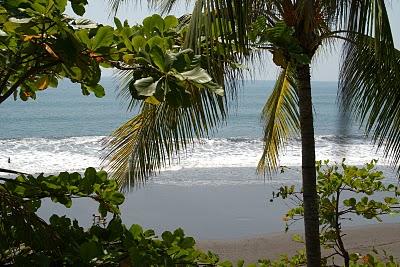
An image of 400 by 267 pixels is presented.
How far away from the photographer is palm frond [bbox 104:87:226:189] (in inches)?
167

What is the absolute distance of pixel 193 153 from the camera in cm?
2097

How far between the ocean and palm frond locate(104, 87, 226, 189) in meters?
0.34

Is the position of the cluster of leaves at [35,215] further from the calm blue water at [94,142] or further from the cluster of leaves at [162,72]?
the calm blue water at [94,142]

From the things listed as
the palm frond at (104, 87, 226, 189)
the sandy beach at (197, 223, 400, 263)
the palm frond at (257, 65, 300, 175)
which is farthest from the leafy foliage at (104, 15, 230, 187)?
the sandy beach at (197, 223, 400, 263)

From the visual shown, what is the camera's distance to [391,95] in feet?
13.7

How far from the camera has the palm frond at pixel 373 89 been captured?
4145mm

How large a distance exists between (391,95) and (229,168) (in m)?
14.4

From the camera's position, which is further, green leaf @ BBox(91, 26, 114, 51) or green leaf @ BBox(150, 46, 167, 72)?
green leaf @ BBox(91, 26, 114, 51)

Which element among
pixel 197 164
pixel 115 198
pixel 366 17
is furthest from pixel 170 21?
pixel 197 164

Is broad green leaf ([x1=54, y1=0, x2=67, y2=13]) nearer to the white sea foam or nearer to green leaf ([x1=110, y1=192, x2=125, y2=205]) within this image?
green leaf ([x1=110, y1=192, x2=125, y2=205])

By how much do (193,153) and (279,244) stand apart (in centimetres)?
1052

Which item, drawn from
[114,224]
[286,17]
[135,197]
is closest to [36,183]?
[114,224]

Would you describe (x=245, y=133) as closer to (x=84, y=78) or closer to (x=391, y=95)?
(x=391, y=95)

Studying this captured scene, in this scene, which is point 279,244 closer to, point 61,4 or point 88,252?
point 88,252
